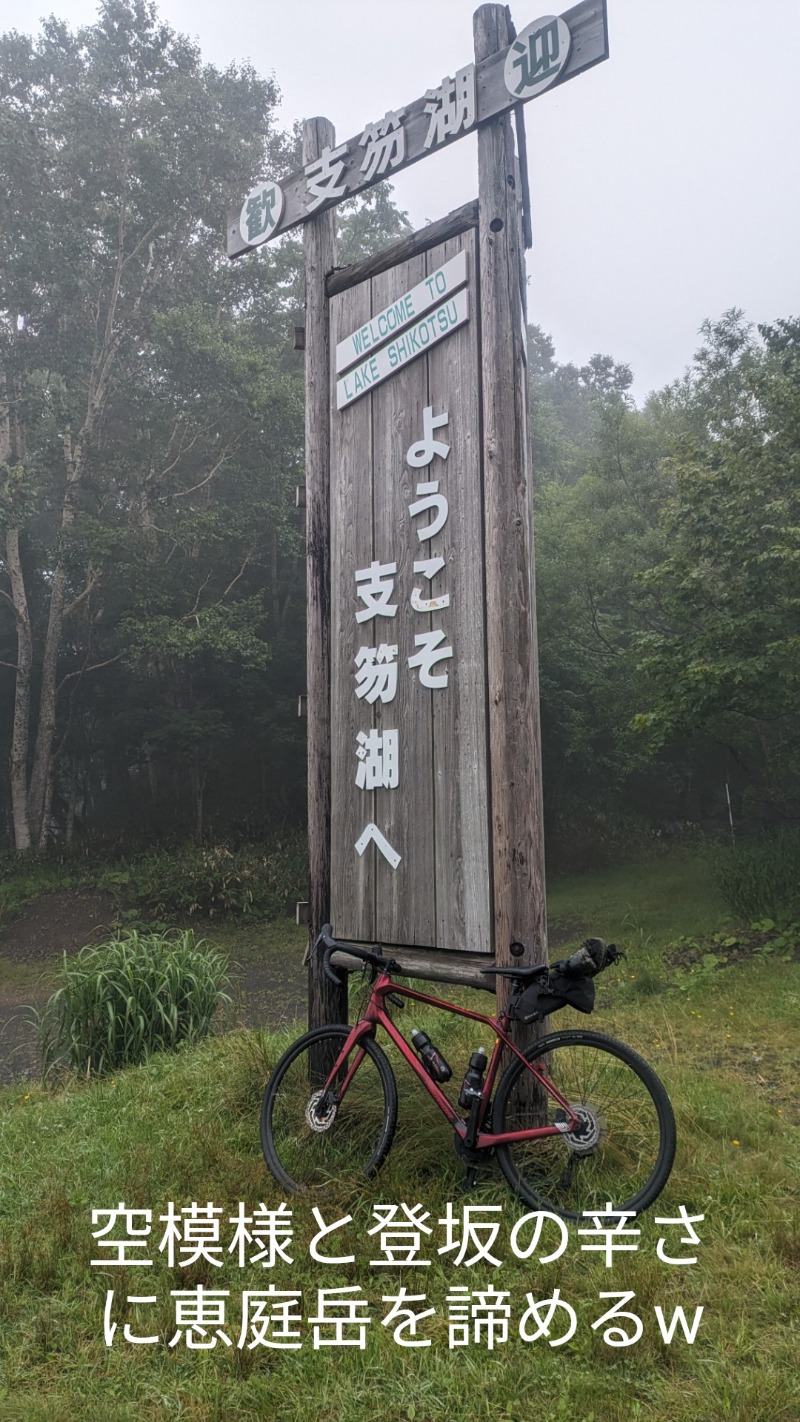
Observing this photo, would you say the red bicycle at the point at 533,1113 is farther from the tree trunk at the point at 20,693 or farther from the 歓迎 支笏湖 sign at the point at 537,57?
the tree trunk at the point at 20,693

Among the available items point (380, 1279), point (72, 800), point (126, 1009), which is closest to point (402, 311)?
point (380, 1279)

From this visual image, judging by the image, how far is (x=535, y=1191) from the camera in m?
2.88

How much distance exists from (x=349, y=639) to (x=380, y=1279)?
235cm

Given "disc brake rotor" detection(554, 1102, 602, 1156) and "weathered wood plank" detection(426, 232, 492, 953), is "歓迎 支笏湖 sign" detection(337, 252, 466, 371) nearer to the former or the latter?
"weathered wood plank" detection(426, 232, 492, 953)

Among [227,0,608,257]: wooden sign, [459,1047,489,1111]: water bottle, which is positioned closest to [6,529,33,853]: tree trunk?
[227,0,608,257]: wooden sign

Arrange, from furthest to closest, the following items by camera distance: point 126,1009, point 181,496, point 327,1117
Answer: point 181,496
point 126,1009
point 327,1117

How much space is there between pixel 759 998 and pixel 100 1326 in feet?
15.9

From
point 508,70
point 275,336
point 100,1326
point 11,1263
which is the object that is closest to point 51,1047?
point 11,1263

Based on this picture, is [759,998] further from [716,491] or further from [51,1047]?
[716,491]

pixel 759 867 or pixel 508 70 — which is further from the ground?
pixel 508 70

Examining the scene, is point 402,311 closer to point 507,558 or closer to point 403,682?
point 507,558

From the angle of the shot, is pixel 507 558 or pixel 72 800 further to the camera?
pixel 72 800

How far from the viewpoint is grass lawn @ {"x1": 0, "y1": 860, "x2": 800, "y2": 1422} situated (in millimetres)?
2076

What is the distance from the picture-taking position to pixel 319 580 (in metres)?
4.23
